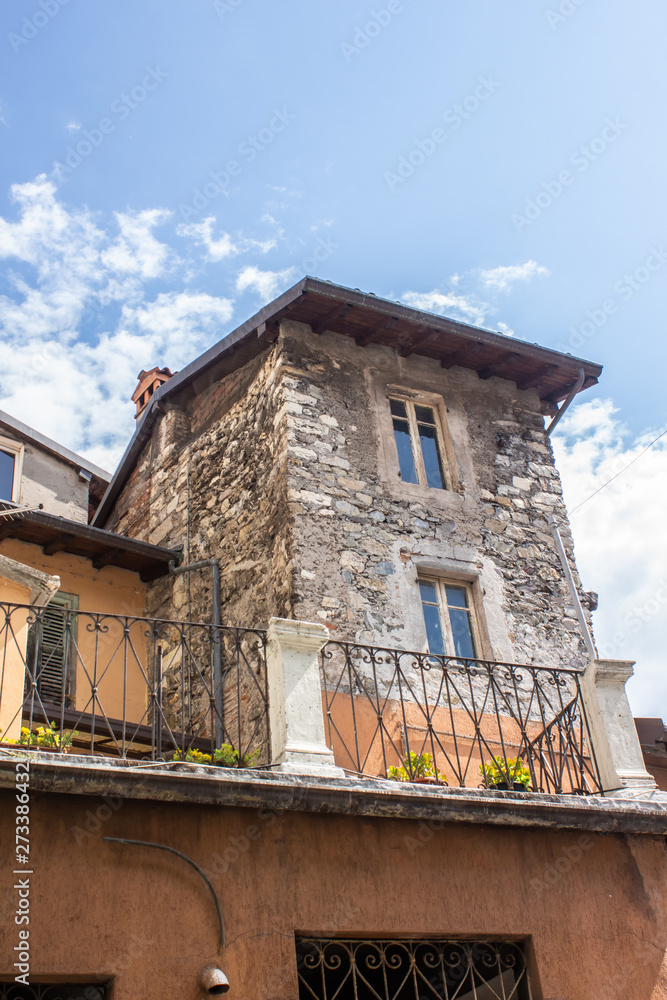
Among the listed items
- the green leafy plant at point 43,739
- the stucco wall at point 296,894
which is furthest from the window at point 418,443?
the green leafy plant at point 43,739

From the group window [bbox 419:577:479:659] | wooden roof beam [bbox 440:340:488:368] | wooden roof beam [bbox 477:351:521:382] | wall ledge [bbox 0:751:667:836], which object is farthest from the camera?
wooden roof beam [bbox 477:351:521:382]

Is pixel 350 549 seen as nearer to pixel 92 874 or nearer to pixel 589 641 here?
pixel 589 641

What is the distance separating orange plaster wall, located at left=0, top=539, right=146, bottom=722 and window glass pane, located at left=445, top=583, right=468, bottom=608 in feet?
10.9

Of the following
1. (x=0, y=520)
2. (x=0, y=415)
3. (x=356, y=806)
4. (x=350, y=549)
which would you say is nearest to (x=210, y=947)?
(x=356, y=806)

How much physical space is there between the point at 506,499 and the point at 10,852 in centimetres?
670

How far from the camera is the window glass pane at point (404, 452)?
10.3 metres

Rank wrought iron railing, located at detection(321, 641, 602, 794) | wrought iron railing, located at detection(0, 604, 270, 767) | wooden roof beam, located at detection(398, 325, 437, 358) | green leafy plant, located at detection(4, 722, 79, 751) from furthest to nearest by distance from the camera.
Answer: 1. wooden roof beam, located at detection(398, 325, 437, 358)
2. wrought iron railing, located at detection(321, 641, 602, 794)
3. wrought iron railing, located at detection(0, 604, 270, 767)
4. green leafy plant, located at detection(4, 722, 79, 751)

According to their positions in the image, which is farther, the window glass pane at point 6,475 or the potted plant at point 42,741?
the window glass pane at point 6,475

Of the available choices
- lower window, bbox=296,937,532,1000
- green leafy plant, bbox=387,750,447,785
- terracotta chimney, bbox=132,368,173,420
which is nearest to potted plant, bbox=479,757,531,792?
green leafy plant, bbox=387,750,447,785

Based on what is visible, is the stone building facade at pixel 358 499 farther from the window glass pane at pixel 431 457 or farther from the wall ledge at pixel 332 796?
the wall ledge at pixel 332 796

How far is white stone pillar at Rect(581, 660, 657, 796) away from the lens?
7266 millimetres

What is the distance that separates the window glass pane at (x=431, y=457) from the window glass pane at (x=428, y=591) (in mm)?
1211

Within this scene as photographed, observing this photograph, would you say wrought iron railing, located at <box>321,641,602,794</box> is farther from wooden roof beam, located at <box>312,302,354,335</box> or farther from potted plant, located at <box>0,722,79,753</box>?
wooden roof beam, located at <box>312,302,354,335</box>

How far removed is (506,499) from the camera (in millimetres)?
10672
